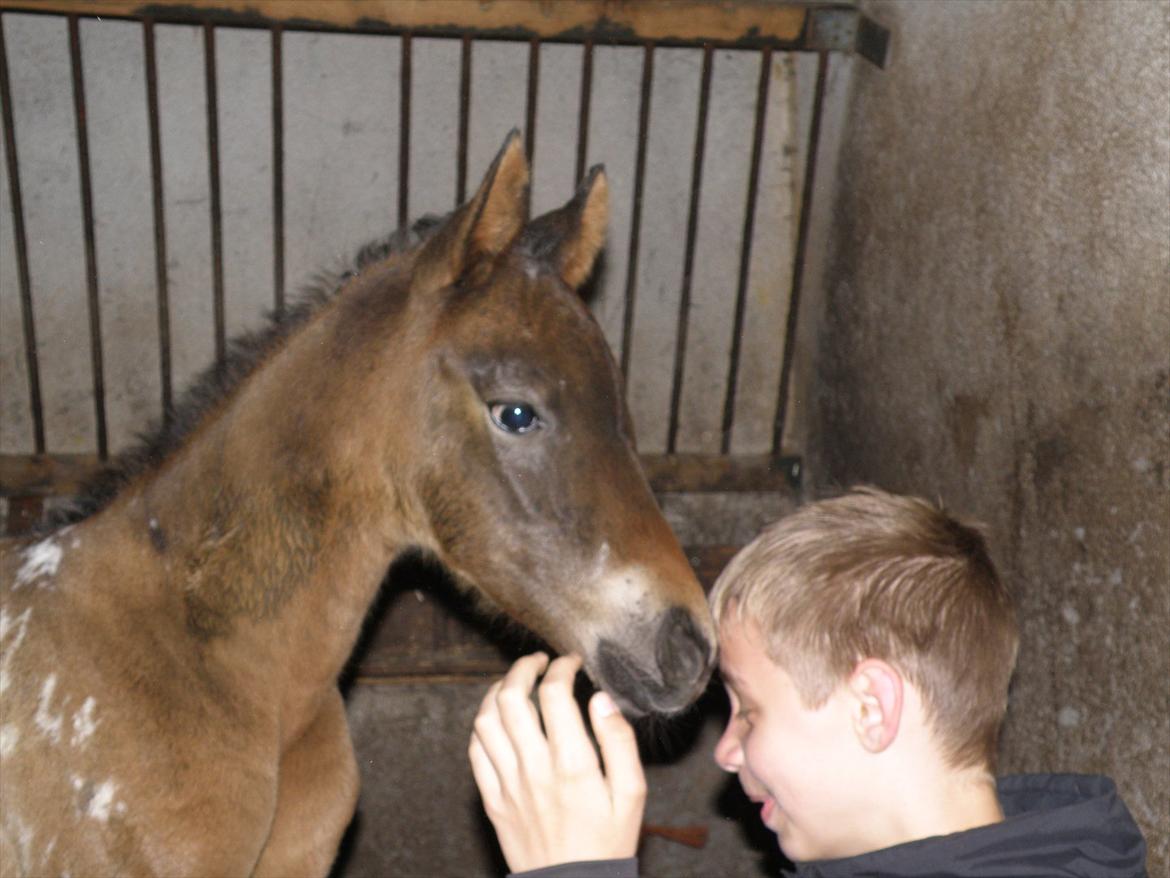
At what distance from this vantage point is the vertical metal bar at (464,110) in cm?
410

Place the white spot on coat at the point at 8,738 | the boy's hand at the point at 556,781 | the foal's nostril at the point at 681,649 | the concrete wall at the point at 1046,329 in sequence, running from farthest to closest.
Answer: the concrete wall at the point at 1046,329 → the white spot on coat at the point at 8,738 → the foal's nostril at the point at 681,649 → the boy's hand at the point at 556,781

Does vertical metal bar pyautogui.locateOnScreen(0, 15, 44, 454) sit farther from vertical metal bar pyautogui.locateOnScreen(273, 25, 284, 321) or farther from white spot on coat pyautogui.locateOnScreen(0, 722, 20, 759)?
white spot on coat pyautogui.locateOnScreen(0, 722, 20, 759)

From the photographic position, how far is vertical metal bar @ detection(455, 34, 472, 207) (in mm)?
4102

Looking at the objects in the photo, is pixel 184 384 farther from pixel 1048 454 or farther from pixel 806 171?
pixel 1048 454

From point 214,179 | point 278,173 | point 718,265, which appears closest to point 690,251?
point 718,265

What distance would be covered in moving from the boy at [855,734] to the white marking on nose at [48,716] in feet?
3.62

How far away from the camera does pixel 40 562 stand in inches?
101

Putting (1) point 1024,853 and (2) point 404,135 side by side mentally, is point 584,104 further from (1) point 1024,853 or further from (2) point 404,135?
(1) point 1024,853

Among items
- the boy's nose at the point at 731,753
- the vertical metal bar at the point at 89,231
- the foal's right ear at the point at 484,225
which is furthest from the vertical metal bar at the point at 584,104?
the boy's nose at the point at 731,753

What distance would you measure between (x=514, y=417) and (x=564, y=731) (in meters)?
0.95

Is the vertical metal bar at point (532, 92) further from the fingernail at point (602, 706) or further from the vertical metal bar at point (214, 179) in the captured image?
the fingernail at point (602, 706)

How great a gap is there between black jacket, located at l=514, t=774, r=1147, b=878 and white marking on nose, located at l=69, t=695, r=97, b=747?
1.21 meters

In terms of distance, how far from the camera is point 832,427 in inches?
172

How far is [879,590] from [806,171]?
3.01 m
